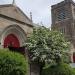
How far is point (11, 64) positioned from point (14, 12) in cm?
808

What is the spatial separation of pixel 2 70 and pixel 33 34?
7.71m

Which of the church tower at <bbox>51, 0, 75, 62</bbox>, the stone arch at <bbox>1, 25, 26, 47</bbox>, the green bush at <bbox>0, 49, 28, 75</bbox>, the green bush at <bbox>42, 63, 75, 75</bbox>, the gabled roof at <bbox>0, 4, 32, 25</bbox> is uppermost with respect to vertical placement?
the church tower at <bbox>51, 0, 75, 62</bbox>

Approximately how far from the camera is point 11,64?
14484mm

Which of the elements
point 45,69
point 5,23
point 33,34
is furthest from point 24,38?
point 45,69

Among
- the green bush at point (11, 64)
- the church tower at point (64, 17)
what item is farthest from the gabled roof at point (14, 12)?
the church tower at point (64, 17)

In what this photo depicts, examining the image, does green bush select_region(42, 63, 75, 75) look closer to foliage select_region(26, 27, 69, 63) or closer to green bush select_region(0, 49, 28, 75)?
foliage select_region(26, 27, 69, 63)

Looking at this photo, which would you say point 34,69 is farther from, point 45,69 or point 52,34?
point 52,34

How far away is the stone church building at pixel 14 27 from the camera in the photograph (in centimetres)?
1998

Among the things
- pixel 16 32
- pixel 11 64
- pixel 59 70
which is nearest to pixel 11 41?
pixel 16 32

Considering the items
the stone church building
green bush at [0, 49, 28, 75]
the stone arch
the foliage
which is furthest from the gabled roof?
green bush at [0, 49, 28, 75]

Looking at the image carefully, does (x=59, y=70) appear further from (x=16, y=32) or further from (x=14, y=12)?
(x=14, y=12)

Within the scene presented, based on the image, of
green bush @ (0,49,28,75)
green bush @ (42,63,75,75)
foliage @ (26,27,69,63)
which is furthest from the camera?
foliage @ (26,27,69,63)

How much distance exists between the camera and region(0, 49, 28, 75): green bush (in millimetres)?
14305

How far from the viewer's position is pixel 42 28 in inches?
854
